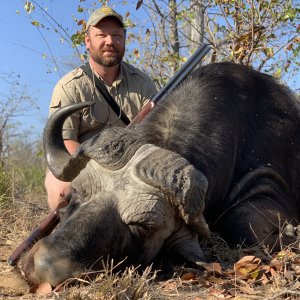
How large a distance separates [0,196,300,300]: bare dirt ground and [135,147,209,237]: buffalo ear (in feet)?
1.25

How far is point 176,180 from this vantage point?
141 inches

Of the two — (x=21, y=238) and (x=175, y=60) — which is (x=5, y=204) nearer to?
(x=21, y=238)

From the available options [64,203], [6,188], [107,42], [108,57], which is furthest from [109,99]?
[64,203]

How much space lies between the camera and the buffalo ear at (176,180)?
3.59 meters

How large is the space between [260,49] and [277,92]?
1.85 meters

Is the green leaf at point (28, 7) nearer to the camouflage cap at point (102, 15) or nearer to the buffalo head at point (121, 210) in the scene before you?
the camouflage cap at point (102, 15)

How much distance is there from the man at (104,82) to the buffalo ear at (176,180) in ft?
7.61

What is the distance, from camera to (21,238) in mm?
5203

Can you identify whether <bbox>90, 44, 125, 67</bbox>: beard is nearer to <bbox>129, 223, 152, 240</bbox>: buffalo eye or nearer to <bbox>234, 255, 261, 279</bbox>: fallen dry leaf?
<bbox>129, 223, 152, 240</bbox>: buffalo eye

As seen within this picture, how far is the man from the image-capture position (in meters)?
6.12

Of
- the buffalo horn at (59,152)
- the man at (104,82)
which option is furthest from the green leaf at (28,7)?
the buffalo horn at (59,152)

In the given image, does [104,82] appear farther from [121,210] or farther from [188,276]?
[188,276]

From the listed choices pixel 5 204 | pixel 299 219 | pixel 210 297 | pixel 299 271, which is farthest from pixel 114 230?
pixel 5 204

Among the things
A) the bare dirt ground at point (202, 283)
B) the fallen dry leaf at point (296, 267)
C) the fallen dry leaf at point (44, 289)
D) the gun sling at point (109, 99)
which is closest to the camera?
the bare dirt ground at point (202, 283)
